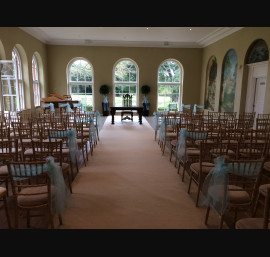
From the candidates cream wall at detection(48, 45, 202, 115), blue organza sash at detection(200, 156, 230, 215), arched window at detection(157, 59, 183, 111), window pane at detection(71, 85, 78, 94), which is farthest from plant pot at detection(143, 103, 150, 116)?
blue organza sash at detection(200, 156, 230, 215)

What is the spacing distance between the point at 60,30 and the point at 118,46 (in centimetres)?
380

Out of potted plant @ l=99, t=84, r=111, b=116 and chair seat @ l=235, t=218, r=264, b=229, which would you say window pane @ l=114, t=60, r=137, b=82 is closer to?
potted plant @ l=99, t=84, r=111, b=116

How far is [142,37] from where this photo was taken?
12516 mm

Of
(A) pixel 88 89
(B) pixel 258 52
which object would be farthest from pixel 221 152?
(A) pixel 88 89

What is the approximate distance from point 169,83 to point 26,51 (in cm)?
848

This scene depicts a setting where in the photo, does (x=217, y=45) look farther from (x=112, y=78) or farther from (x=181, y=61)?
(x=112, y=78)

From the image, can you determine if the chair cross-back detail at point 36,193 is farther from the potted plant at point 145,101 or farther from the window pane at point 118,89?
the window pane at point 118,89

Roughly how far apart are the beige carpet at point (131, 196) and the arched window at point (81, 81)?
30.5ft

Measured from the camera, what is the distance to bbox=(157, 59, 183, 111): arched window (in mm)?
14570

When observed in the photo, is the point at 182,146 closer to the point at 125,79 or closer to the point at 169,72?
the point at 125,79

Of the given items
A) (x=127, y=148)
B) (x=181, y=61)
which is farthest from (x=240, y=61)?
(x=127, y=148)

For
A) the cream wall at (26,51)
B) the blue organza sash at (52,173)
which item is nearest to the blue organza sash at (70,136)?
the blue organza sash at (52,173)

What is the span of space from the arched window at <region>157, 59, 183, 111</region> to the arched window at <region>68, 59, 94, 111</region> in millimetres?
4471

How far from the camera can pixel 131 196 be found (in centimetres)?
360
